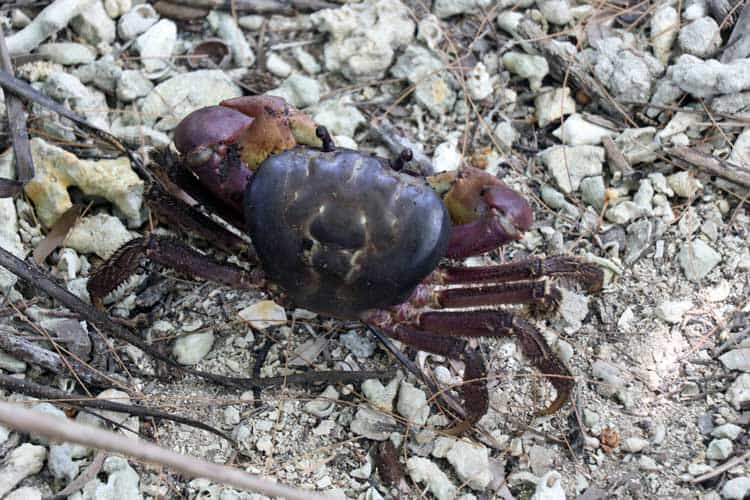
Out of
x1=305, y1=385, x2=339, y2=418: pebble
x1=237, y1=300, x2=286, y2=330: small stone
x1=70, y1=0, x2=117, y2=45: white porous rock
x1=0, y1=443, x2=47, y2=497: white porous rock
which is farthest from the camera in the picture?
x1=70, y1=0, x2=117, y2=45: white porous rock

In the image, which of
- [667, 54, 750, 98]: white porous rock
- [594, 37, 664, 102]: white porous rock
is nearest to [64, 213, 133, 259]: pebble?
[594, 37, 664, 102]: white porous rock

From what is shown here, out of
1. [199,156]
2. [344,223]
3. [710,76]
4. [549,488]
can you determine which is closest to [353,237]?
[344,223]

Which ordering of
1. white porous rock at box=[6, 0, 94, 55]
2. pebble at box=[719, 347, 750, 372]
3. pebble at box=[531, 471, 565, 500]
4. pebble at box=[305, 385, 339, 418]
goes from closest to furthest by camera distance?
pebble at box=[531, 471, 565, 500] < pebble at box=[305, 385, 339, 418] < pebble at box=[719, 347, 750, 372] < white porous rock at box=[6, 0, 94, 55]

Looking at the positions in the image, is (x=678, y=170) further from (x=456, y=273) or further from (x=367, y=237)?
(x=367, y=237)

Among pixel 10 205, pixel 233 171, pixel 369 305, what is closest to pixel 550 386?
pixel 369 305

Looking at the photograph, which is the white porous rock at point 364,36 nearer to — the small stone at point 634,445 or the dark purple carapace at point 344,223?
the dark purple carapace at point 344,223

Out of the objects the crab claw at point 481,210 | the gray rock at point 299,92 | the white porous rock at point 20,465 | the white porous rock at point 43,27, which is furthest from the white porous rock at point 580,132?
the white porous rock at point 20,465

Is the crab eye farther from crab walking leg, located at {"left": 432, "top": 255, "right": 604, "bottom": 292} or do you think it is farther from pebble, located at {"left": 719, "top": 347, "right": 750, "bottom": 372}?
pebble, located at {"left": 719, "top": 347, "right": 750, "bottom": 372}

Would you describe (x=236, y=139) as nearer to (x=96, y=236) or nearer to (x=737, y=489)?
(x=96, y=236)
